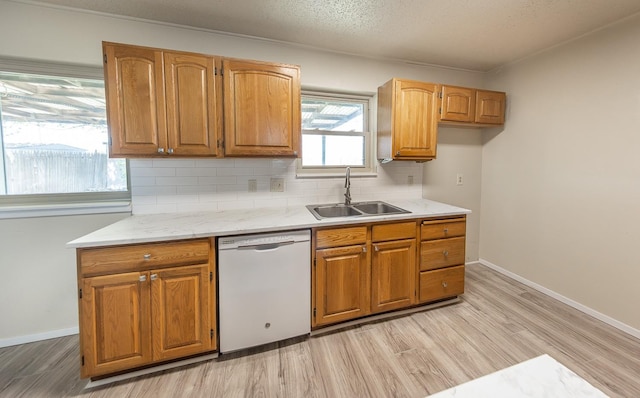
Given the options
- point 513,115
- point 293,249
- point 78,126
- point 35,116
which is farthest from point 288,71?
point 513,115

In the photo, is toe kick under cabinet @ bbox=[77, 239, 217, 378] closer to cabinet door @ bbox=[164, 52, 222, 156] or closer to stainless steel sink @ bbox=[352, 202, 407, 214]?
cabinet door @ bbox=[164, 52, 222, 156]

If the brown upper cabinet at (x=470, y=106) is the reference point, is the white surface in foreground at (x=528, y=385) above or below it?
below

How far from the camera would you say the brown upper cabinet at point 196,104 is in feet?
5.82

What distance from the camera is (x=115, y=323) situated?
5.19 ft

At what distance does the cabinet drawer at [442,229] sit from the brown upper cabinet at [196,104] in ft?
4.30

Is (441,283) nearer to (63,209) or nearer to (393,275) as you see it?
(393,275)

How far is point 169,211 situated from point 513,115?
3.56m

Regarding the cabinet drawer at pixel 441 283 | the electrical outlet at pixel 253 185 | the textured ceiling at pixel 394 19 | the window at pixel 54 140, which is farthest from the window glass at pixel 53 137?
the cabinet drawer at pixel 441 283

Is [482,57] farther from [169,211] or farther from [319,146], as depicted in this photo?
[169,211]

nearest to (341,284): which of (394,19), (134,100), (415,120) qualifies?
(415,120)

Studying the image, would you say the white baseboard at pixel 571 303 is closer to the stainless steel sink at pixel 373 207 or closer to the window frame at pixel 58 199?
the stainless steel sink at pixel 373 207

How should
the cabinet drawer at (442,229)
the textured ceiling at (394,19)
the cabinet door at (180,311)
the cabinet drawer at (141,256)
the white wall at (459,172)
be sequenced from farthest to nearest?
the white wall at (459,172) < the cabinet drawer at (442,229) < the textured ceiling at (394,19) < the cabinet door at (180,311) < the cabinet drawer at (141,256)

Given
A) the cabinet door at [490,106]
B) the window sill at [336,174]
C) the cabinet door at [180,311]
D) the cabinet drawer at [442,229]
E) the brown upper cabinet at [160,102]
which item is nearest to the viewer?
the cabinet door at [180,311]

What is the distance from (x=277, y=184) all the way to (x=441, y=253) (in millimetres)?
1601
